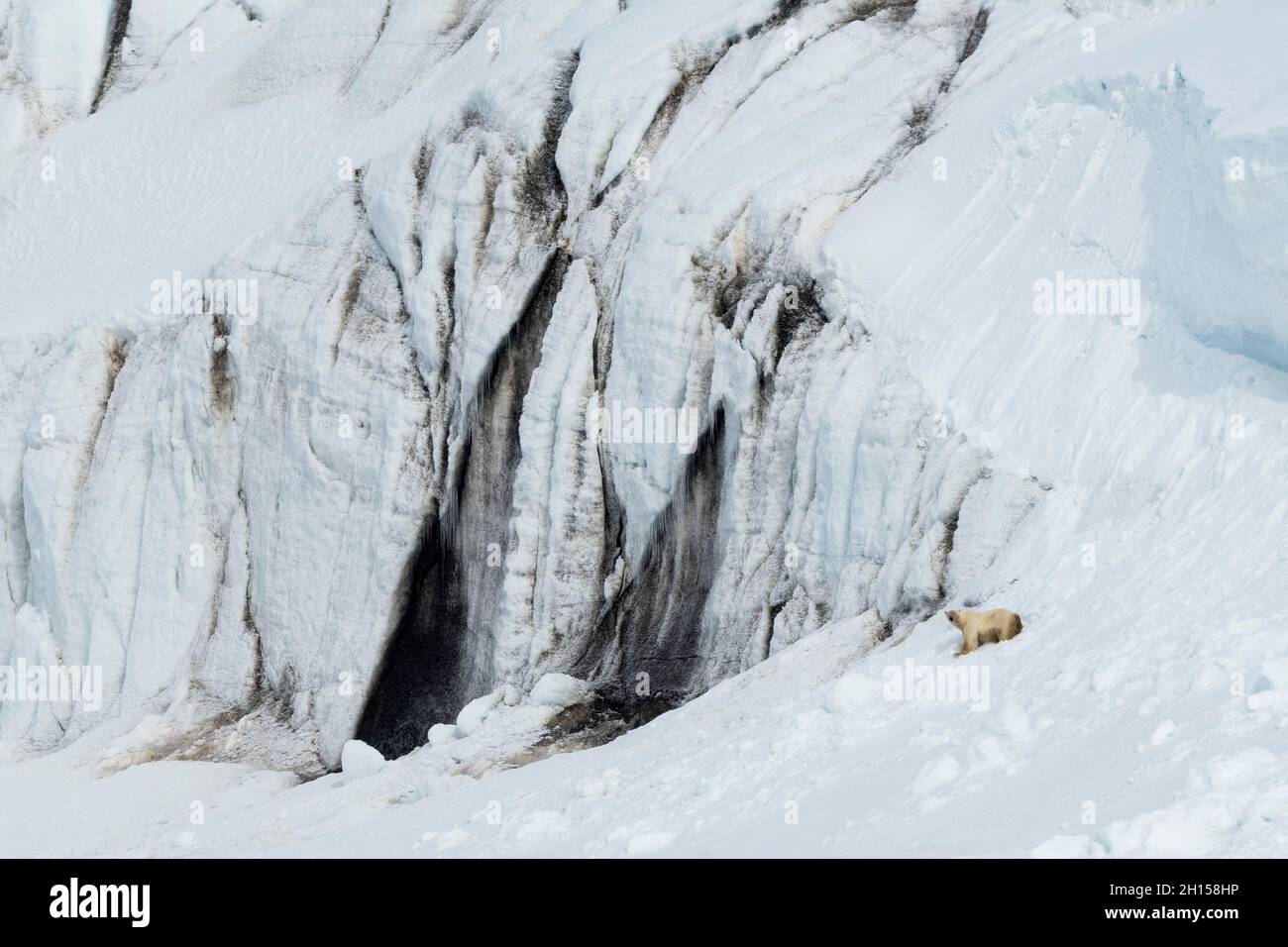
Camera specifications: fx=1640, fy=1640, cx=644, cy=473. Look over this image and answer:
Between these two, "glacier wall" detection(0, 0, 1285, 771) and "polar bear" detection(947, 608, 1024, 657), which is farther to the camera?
"glacier wall" detection(0, 0, 1285, 771)

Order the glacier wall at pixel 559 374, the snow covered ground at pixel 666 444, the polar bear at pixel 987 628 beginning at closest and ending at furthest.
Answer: the snow covered ground at pixel 666 444 → the polar bear at pixel 987 628 → the glacier wall at pixel 559 374

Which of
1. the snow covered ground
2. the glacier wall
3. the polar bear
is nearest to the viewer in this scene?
the snow covered ground

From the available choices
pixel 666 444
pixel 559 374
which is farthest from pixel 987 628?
pixel 559 374

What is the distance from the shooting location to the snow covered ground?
14.2m

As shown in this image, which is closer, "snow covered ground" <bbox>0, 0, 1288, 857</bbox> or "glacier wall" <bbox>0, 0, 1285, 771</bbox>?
"snow covered ground" <bbox>0, 0, 1288, 857</bbox>

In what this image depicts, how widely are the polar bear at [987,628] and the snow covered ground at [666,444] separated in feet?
0.75

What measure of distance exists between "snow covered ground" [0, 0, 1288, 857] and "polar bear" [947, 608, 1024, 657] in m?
0.23

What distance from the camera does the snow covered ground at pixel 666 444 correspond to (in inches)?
558

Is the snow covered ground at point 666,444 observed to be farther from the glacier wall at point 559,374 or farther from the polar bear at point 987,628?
the polar bear at point 987,628

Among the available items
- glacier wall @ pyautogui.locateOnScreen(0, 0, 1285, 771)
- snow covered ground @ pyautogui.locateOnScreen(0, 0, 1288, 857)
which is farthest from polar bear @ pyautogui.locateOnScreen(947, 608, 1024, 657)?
glacier wall @ pyautogui.locateOnScreen(0, 0, 1285, 771)

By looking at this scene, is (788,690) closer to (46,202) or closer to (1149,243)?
(1149,243)

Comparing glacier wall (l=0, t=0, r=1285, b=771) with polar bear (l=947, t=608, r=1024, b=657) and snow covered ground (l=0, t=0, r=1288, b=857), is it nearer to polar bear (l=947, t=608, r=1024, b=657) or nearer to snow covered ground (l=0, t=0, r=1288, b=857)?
snow covered ground (l=0, t=0, r=1288, b=857)

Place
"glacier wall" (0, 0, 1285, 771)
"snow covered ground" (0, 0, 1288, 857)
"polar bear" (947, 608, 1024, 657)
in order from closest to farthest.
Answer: "snow covered ground" (0, 0, 1288, 857) < "polar bear" (947, 608, 1024, 657) < "glacier wall" (0, 0, 1285, 771)

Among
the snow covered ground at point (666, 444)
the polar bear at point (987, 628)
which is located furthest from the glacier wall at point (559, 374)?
the polar bear at point (987, 628)
